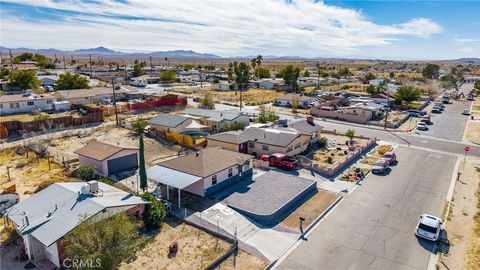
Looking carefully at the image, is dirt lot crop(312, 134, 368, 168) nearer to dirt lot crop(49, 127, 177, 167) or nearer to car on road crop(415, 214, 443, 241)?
car on road crop(415, 214, 443, 241)

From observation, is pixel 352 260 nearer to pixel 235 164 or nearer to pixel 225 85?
pixel 235 164

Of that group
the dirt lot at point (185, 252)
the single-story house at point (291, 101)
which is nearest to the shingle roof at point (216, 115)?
the single-story house at point (291, 101)

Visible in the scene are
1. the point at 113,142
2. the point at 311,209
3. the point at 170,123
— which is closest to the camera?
the point at 311,209

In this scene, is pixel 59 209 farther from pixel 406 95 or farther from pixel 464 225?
pixel 406 95

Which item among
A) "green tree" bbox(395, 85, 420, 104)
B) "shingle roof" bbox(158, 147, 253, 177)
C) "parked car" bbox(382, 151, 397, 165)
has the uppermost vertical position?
"green tree" bbox(395, 85, 420, 104)

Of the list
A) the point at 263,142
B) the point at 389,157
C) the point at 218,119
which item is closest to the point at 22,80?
the point at 218,119

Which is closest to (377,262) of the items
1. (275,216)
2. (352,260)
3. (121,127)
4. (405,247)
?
(352,260)

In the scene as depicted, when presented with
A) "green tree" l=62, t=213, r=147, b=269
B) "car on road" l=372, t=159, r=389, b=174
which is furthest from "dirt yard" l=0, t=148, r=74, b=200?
"car on road" l=372, t=159, r=389, b=174
